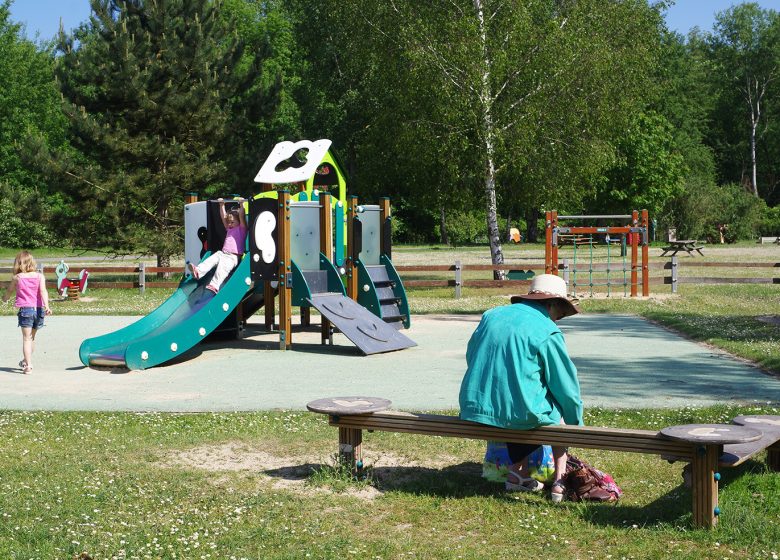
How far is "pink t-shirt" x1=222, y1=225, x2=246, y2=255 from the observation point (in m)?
14.5

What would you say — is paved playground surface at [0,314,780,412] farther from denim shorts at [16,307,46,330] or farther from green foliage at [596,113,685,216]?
green foliage at [596,113,685,216]

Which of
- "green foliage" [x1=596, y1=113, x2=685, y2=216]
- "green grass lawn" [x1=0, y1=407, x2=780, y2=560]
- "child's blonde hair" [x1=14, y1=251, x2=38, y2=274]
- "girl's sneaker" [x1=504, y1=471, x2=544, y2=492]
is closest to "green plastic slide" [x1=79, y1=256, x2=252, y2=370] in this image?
"child's blonde hair" [x1=14, y1=251, x2=38, y2=274]

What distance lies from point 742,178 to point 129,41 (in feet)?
208

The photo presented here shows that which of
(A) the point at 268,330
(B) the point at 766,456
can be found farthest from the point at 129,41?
(B) the point at 766,456

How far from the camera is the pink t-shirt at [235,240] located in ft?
47.6

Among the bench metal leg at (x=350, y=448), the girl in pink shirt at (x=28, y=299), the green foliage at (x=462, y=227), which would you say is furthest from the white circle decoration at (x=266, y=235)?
the green foliage at (x=462, y=227)

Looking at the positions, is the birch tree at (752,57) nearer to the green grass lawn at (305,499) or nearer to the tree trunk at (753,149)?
the tree trunk at (753,149)

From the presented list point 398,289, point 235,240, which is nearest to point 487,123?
point 398,289

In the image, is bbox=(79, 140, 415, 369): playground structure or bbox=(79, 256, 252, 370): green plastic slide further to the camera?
bbox=(79, 140, 415, 369): playground structure

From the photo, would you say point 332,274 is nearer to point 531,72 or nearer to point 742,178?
point 531,72

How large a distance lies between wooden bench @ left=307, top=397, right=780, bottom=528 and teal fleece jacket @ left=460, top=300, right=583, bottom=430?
10 centimetres

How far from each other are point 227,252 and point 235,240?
240 millimetres

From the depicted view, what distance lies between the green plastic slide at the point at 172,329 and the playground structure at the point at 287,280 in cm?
1

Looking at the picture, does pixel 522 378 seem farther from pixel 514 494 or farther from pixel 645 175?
pixel 645 175
